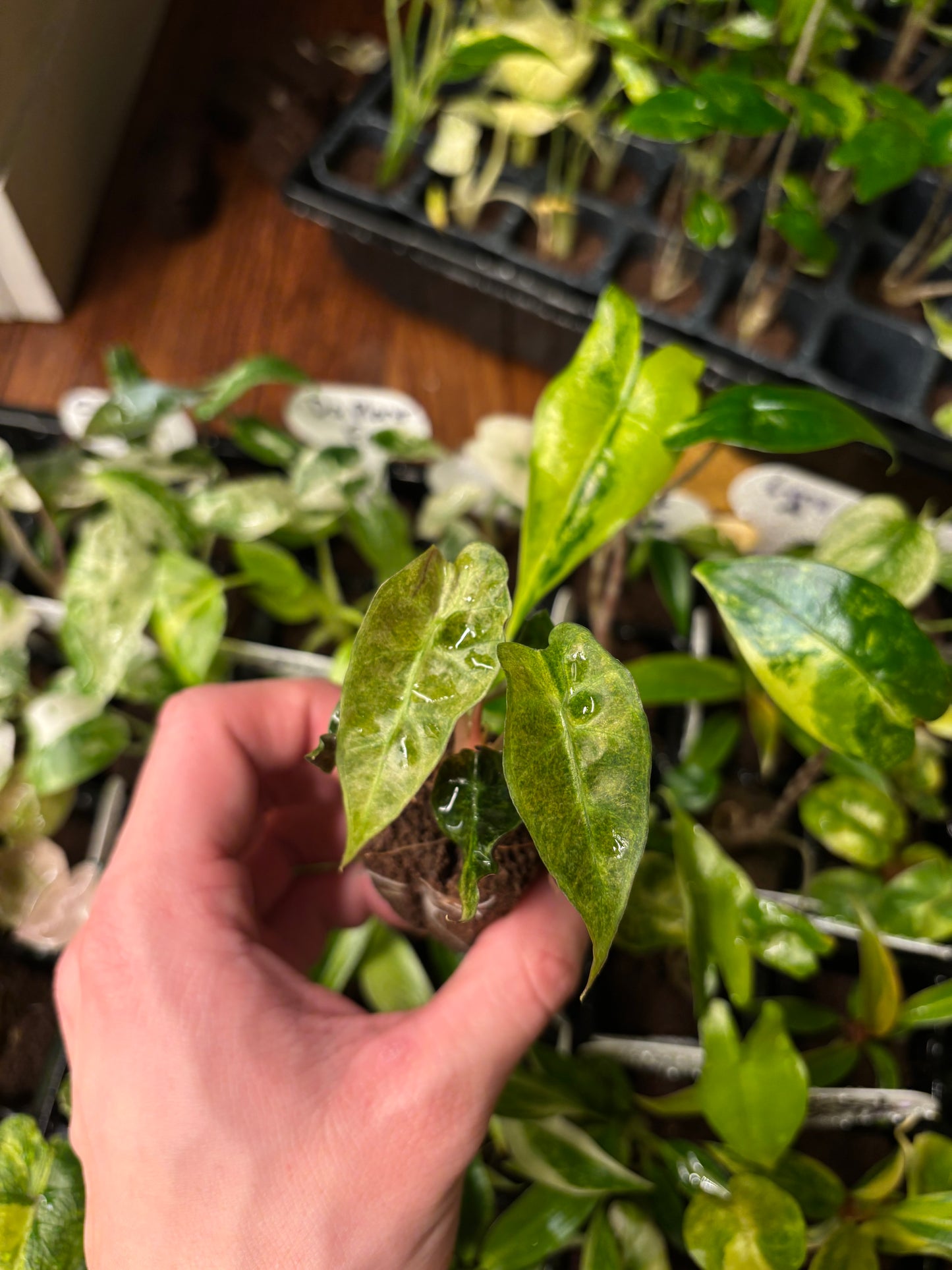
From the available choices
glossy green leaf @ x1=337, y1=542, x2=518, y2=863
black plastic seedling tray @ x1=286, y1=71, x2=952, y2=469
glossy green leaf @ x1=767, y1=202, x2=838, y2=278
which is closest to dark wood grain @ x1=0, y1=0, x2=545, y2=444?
black plastic seedling tray @ x1=286, y1=71, x2=952, y2=469

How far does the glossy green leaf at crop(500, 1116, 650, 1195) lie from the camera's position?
63 centimetres

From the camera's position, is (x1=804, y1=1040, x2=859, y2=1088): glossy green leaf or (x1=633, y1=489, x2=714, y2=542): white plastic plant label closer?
(x1=804, y1=1040, x2=859, y2=1088): glossy green leaf

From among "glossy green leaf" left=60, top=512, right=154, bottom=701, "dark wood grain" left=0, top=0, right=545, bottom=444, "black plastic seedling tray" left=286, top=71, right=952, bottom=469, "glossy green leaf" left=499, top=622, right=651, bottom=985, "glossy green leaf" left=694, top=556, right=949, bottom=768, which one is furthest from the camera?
"dark wood grain" left=0, top=0, right=545, bottom=444

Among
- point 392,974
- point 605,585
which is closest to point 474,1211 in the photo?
point 392,974

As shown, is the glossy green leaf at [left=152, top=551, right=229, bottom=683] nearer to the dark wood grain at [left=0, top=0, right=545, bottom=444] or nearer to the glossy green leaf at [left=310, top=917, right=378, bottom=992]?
the glossy green leaf at [left=310, top=917, right=378, bottom=992]

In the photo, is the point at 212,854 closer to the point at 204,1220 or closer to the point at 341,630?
the point at 204,1220

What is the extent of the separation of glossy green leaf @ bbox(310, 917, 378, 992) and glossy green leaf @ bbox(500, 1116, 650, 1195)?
0.15 meters

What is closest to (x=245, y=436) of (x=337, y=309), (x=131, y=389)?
(x=131, y=389)

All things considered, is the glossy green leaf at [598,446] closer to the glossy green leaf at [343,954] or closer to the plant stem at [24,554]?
the glossy green leaf at [343,954]

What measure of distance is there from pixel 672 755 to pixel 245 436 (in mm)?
423

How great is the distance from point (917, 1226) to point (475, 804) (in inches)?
15.4

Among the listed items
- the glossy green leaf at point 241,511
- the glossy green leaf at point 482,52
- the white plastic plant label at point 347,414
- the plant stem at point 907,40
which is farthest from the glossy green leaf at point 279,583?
the plant stem at point 907,40

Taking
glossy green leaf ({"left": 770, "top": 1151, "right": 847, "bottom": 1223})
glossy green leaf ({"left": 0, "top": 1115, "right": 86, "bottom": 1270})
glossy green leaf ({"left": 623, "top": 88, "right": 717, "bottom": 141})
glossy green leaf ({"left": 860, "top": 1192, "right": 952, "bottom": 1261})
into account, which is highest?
glossy green leaf ({"left": 623, "top": 88, "right": 717, "bottom": 141})

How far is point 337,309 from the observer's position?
113 centimetres
